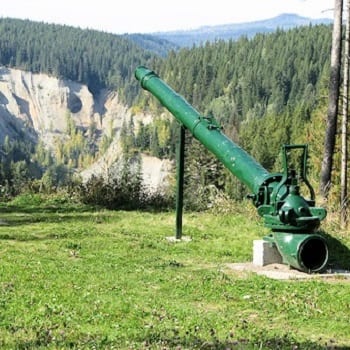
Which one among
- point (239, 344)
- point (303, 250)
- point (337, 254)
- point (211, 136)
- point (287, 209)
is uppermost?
point (211, 136)

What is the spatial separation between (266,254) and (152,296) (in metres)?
2.77

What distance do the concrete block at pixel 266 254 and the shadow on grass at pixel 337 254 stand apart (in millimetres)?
989

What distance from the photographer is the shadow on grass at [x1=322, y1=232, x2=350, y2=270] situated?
11695 millimetres

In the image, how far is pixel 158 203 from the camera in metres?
19.7

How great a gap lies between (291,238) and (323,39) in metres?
171

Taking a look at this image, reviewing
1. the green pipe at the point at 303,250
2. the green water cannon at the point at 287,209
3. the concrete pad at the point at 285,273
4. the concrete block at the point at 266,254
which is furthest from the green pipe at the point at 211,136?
the concrete pad at the point at 285,273

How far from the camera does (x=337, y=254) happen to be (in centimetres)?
1262

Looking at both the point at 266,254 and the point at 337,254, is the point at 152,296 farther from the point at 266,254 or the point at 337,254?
the point at 337,254

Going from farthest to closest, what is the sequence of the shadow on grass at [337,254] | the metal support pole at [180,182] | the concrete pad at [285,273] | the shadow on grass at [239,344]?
the metal support pole at [180,182]
the shadow on grass at [337,254]
the concrete pad at [285,273]
the shadow on grass at [239,344]

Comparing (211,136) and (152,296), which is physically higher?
(211,136)

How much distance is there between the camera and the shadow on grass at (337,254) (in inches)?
460

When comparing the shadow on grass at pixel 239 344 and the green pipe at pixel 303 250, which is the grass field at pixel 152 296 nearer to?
the shadow on grass at pixel 239 344

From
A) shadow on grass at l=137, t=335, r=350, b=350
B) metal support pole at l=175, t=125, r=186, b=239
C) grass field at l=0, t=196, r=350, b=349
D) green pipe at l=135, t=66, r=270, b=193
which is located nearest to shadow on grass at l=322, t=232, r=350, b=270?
grass field at l=0, t=196, r=350, b=349

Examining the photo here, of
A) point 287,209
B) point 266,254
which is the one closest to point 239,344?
point 287,209
